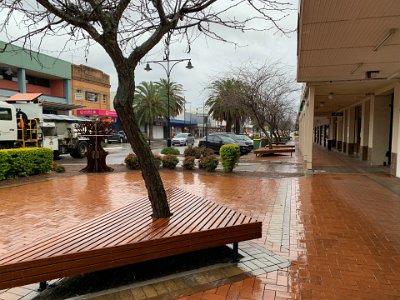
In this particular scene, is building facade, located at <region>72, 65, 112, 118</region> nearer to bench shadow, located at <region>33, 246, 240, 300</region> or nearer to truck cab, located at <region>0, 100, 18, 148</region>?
truck cab, located at <region>0, 100, 18, 148</region>

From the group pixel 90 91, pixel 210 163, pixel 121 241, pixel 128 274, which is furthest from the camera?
pixel 90 91

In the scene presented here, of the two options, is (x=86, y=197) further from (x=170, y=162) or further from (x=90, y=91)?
(x=90, y=91)

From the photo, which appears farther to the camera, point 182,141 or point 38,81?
point 182,141

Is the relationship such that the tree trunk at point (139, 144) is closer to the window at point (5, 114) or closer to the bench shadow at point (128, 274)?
the bench shadow at point (128, 274)

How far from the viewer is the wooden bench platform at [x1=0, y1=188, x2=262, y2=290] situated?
2775mm

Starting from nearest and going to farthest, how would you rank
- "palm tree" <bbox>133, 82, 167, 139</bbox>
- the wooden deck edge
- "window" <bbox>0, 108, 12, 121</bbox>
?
the wooden deck edge, "window" <bbox>0, 108, 12, 121</bbox>, "palm tree" <bbox>133, 82, 167, 139</bbox>

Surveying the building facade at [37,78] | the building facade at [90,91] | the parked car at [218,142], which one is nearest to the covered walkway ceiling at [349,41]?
the parked car at [218,142]

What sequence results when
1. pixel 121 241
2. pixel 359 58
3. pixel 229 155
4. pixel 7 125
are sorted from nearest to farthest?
1. pixel 121 241
2. pixel 359 58
3. pixel 229 155
4. pixel 7 125

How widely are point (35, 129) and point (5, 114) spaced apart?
5.74 feet

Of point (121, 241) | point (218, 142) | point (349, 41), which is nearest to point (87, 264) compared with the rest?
point (121, 241)

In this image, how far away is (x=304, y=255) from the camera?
407 cm

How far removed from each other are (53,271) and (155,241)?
3.04 ft

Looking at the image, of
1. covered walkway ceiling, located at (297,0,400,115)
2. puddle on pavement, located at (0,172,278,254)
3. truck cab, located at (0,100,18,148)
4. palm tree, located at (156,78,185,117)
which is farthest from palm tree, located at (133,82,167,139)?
covered walkway ceiling, located at (297,0,400,115)

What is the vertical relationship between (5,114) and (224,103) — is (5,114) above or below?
below
